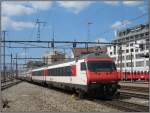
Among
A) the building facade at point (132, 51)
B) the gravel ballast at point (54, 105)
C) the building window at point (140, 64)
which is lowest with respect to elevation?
the gravel ballast at point (54, 105)

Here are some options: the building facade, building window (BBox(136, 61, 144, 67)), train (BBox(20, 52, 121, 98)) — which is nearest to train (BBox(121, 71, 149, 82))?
the building facade

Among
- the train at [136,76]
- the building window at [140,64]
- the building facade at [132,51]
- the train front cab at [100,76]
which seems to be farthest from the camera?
the building window at [140,64]

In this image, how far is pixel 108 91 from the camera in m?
23.6

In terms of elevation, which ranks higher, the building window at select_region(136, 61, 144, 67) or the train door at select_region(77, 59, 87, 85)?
the building window at select_region(136, 61, 144, 67)

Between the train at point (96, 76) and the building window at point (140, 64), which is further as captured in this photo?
the building window at point (140, 64)

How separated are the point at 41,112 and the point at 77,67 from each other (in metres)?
9.46

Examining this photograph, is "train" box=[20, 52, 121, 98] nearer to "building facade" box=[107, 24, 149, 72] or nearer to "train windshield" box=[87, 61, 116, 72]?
"train windshield" box=[87, 61, 116, 72]

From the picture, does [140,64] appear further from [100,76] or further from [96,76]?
[96,76]

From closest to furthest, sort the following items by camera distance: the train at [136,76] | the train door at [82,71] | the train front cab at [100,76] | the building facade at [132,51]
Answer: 1. the train front cab at [100,76]
2. the train door at [82,71]
3. the train at [136,76]
4. the building facade at [132,51]

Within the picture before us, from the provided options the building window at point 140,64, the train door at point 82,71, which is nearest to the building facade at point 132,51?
the building window at point 140,64

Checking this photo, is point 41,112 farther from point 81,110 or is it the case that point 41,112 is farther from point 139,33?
point 139,33

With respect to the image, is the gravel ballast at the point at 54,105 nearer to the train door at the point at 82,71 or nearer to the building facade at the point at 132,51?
the train door at the point at 82,71

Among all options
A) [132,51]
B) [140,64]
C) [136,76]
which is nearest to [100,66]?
[136,76]

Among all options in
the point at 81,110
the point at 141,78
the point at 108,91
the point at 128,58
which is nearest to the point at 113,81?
the point at 108,91
